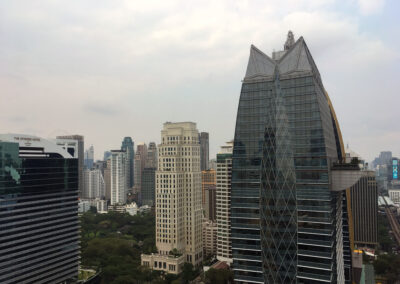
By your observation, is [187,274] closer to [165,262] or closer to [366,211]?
[165,262]

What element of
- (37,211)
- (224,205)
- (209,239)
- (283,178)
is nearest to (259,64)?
(283,178)

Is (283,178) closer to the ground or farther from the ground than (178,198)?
farther from the ground

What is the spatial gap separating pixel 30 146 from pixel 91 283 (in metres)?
43.4

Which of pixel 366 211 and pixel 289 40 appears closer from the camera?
pixel 289 40

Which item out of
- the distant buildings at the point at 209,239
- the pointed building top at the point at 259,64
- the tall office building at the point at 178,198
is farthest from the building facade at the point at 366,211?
the pointed building top at the point at 259,64

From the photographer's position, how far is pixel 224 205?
384 feet

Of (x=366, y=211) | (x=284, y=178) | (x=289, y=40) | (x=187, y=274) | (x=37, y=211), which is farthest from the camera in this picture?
(x=366, y=211)

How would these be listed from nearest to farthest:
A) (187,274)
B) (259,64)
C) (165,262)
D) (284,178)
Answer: (284,178) → (259,64) → (187,274) → (165,262)

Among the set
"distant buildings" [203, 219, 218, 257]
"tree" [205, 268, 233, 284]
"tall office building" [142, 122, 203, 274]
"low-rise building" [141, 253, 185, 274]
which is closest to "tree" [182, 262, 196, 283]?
"tree" [205, 268, 233, 284]

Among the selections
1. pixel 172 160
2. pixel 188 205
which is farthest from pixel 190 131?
pixel 188 205

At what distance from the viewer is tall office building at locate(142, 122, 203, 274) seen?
372ft

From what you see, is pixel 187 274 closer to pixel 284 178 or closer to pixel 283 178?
pixel 283 178

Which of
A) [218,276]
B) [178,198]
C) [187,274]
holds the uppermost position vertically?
[178,198]

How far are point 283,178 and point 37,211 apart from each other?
6046 cm
